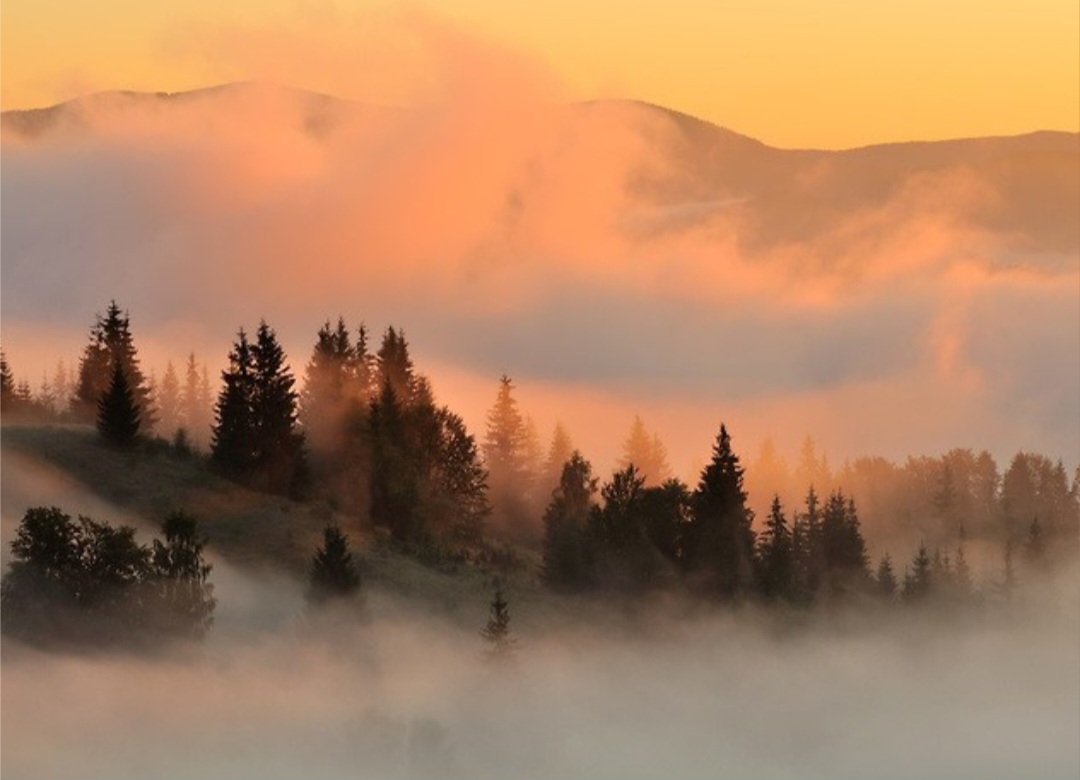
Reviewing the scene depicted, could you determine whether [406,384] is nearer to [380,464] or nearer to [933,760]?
[380,464]

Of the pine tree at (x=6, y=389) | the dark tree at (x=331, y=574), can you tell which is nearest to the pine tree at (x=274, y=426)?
the dark tree at (x=331, y=574)

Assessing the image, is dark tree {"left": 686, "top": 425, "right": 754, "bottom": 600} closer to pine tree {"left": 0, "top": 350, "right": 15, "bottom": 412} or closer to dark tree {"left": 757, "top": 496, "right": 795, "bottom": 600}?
dark tree {"left": 757, "top": 496, "right": 795, "bottom": 600}

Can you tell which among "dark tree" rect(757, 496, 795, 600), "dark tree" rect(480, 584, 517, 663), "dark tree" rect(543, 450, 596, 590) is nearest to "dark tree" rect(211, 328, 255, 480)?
"dark tree" rect(480, 584, 517, 663)

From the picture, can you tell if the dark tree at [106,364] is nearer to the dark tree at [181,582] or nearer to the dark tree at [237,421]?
the dark tree at [237,421]

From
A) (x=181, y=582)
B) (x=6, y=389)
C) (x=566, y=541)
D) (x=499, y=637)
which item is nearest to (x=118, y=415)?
(x=6, y=389)

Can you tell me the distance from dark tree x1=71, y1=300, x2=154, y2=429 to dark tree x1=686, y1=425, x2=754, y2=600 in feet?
126

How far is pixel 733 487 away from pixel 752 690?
17560mm

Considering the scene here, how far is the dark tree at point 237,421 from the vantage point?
146m

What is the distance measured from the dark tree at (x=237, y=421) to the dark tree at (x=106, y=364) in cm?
762

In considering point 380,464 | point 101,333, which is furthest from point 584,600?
point 101,333

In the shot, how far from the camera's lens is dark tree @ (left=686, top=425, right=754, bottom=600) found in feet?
546

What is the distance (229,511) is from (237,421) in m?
7.76

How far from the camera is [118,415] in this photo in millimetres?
142500

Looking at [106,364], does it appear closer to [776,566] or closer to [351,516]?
[351,516]
